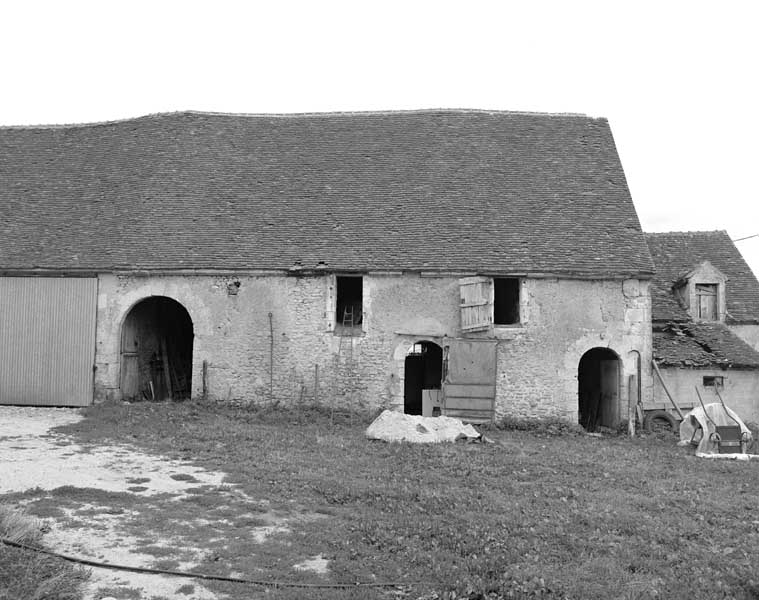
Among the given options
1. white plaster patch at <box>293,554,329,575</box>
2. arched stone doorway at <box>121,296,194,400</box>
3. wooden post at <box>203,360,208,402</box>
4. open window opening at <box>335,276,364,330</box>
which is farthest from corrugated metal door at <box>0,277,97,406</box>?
white plaster patch at <box>293,554,329,575</box>

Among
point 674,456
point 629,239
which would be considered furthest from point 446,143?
point 674,456

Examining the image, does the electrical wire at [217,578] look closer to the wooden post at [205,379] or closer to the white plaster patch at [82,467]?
the white plaster patch at [82,467]

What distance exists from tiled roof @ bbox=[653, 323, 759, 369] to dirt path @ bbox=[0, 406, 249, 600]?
1210 cm

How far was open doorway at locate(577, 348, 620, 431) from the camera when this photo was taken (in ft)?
50.6

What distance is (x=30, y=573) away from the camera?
17.2 ft

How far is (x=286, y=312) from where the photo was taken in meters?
15.3

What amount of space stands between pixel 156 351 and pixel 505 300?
9818 mm

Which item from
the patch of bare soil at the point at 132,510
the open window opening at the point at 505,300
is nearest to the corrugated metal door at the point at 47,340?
the patch of bare soil at the point at 132,510

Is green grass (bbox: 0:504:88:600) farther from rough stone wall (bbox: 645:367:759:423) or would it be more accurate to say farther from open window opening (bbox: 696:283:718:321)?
open window opening (bbox: 696:283:718:321)

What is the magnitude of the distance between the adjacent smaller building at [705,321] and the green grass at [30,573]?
13014mm

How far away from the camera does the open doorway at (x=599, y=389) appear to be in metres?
15.4

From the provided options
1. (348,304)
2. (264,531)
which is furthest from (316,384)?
(264,531)

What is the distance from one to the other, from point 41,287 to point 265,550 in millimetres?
12283

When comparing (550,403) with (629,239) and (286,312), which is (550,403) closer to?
(629,239)
